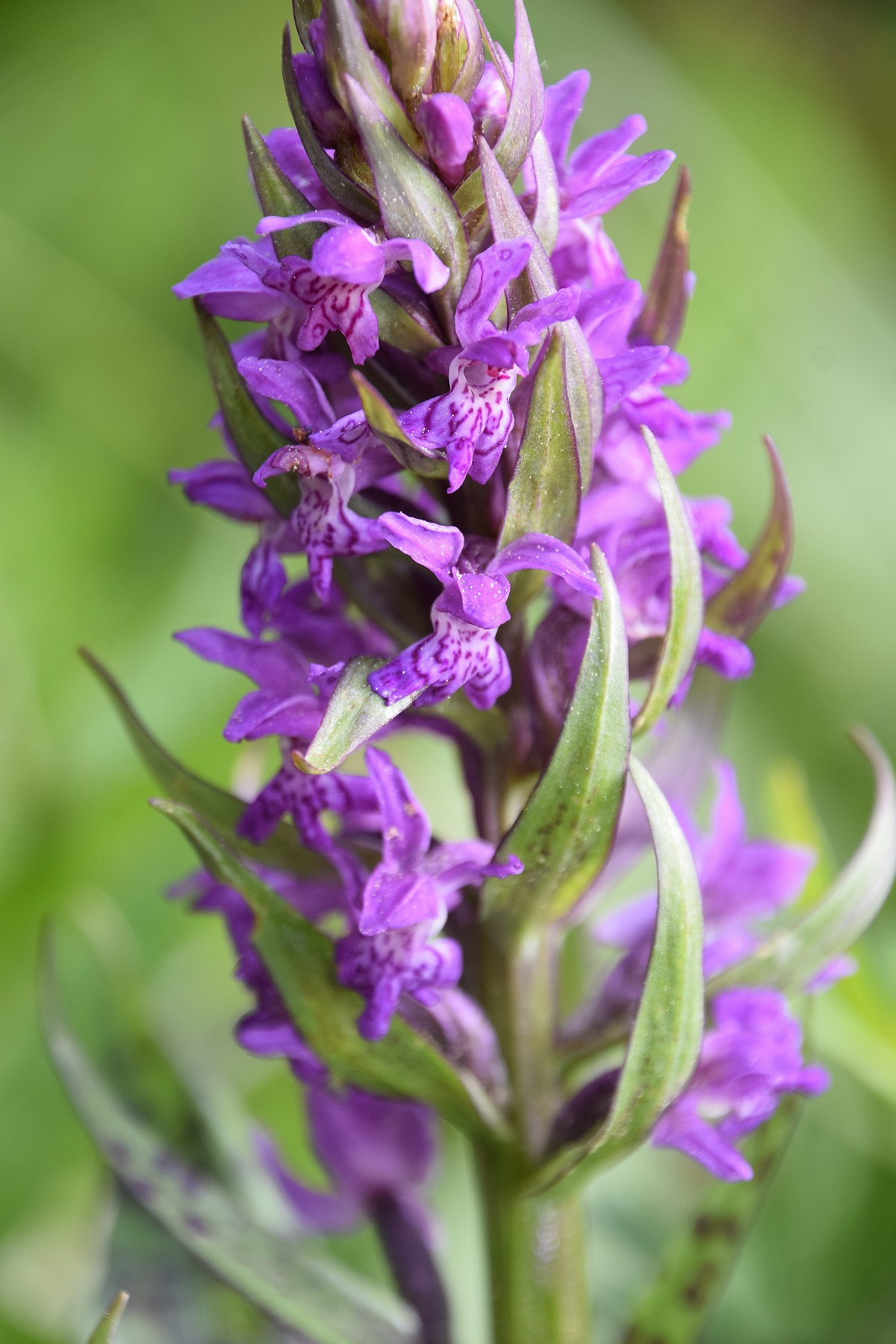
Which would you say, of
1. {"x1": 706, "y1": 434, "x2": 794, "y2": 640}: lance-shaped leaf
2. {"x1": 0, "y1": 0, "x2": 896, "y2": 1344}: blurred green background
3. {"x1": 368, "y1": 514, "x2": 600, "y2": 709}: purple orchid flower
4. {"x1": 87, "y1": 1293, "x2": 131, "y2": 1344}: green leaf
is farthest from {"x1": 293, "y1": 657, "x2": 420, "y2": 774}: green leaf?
{"x1": 0, "y1": 0, "x2": 896, "y2": 1344}: blurred green background

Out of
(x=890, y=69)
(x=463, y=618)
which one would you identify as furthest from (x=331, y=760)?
(x=890, y=69)

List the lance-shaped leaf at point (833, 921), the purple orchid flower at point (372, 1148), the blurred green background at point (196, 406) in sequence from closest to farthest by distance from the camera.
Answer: the lance-shaped leaf at point (833, 921)
the purple orchid flower at point (372, 1148)
the blurred green background at point (196, 406)

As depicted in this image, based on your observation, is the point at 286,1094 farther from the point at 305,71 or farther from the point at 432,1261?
the point at 305,71

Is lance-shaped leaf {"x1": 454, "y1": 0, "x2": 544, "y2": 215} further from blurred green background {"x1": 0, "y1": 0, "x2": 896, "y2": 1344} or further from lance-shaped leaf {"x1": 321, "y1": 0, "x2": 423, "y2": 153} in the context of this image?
blurred green background {"x1": 0, "y1": 0, "x2": 896, "y2": 1344}

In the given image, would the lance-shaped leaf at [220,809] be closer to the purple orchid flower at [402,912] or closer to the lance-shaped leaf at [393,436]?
the purple orchid flower at [402,912]

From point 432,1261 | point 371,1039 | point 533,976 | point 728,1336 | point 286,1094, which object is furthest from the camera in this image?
point 286,1094

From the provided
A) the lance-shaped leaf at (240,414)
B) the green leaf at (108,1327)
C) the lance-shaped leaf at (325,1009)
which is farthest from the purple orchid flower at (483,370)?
the green leaf at (108,1327)
